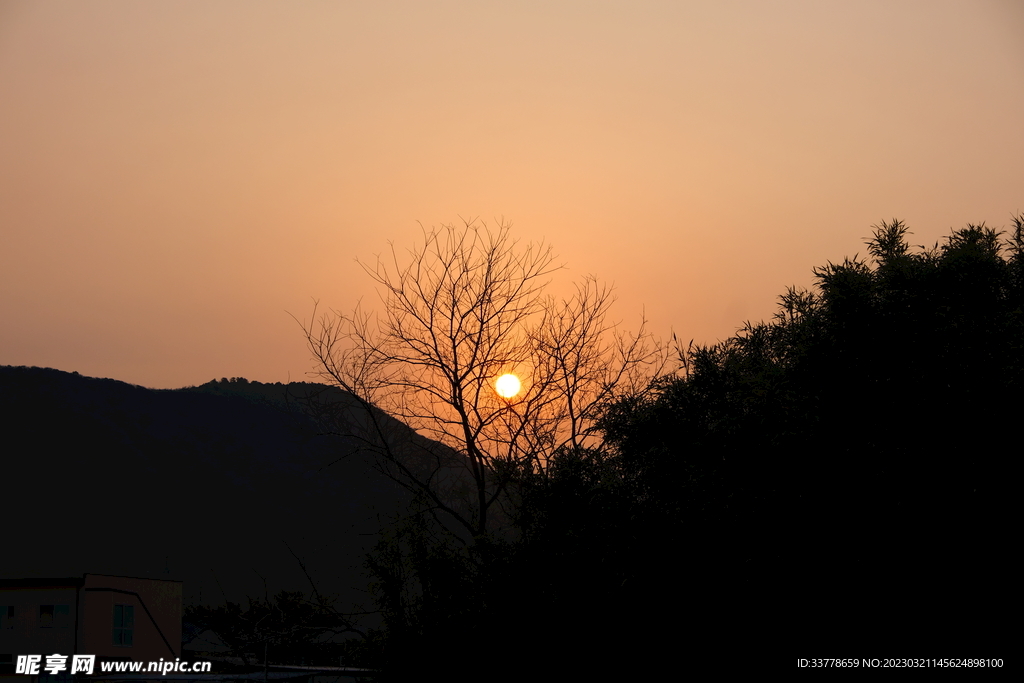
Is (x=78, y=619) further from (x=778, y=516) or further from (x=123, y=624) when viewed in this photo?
(x=778, y=516)

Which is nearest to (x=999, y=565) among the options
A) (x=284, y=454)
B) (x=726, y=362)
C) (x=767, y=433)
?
(x=767, y=433)

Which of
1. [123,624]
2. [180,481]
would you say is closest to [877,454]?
[123,624]

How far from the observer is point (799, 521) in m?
14.9

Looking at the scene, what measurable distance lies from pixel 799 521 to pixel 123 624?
100.0 ft

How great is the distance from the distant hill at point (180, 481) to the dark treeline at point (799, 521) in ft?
163

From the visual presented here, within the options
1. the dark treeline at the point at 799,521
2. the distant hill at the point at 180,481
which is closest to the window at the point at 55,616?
the dark treeline at the point at 799,521

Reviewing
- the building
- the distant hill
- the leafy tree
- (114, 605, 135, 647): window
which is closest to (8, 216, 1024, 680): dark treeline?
the leafy tree

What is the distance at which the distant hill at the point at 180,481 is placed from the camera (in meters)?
91.4

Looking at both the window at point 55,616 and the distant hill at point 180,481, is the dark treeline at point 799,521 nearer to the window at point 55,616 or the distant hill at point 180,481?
the window at point 55,616

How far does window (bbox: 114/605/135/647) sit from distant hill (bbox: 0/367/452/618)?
2770cm

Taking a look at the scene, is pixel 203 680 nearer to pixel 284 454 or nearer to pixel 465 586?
pixel 465 586

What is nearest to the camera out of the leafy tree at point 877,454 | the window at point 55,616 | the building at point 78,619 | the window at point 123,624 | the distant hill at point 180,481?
the leafy tree at point 877,454

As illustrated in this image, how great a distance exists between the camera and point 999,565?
13.4 m

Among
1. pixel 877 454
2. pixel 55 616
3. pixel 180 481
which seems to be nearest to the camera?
pixel 877 454
